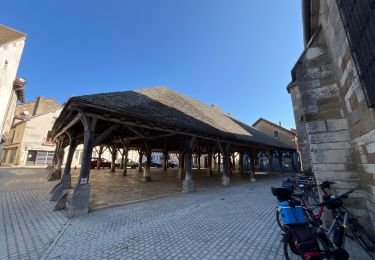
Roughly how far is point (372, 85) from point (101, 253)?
4.72 meters

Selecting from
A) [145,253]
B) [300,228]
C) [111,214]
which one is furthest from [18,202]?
[300,228]

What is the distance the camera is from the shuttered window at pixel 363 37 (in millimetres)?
2135

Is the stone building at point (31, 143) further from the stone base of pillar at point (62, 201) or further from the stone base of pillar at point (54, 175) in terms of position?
the stone base of pillar at point (62, 201)

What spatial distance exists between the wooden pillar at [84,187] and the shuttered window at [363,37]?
632 centimetres

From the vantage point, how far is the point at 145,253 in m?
3.01

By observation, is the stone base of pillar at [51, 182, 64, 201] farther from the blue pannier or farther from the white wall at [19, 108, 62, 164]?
the white wall at [19, 108, 62, 164]

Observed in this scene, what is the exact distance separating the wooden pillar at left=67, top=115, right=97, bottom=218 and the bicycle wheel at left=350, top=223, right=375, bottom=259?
6.11 meters

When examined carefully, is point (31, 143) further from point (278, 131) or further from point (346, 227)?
point (278, 131)

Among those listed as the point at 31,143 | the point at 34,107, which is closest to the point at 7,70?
the point at 31,143

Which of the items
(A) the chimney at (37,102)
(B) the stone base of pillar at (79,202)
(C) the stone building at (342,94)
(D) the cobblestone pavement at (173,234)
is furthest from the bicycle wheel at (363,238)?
(A) the chimney at (37,102)

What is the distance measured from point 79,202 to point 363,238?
20.9 feet

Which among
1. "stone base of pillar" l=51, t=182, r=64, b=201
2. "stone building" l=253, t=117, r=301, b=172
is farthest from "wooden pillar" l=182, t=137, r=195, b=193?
"stone building" l=253, t=117, r=301, b=172

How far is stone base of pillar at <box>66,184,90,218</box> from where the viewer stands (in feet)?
16.1

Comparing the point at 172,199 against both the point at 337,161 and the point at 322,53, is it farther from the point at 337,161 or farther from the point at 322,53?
the point at 322,53
